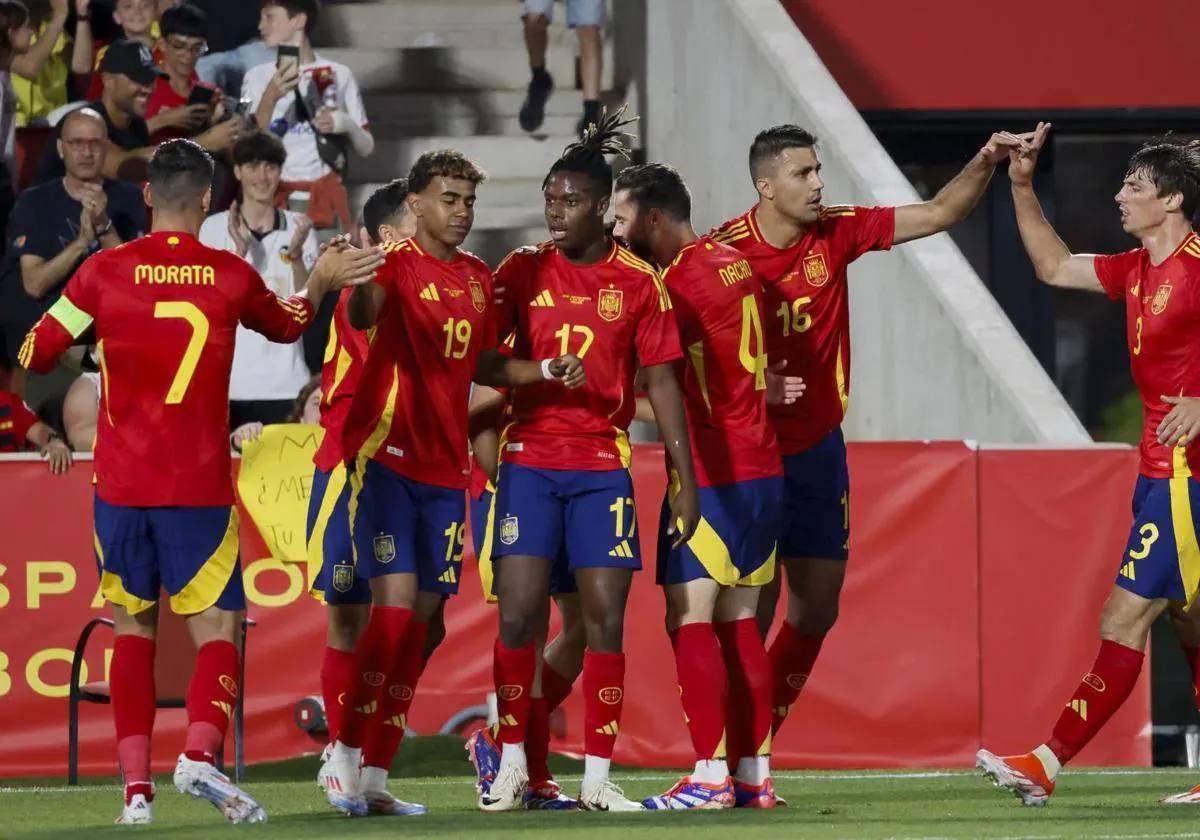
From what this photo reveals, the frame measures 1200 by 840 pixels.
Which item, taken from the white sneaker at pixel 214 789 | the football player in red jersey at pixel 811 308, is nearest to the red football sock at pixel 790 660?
the football player in red jersey at pixel 811 308

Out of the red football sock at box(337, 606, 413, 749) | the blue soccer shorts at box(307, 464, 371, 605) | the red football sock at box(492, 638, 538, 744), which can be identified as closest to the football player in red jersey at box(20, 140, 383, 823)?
the red football sock at box(337, 606, 413, 749)

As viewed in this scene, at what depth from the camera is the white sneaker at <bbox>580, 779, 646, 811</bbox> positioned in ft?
26.6

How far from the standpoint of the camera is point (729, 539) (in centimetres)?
830

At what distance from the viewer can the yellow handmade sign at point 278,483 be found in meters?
11.0

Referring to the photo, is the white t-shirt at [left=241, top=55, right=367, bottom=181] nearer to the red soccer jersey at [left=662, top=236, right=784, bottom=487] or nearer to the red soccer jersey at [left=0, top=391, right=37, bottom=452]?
the red soccer jersey at [left=0, top=391, right=37, bottom=452]

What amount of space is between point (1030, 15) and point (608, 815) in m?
10.1

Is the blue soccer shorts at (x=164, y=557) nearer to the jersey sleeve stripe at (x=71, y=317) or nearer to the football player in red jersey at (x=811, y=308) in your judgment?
the jersey sleeve stripe at (x=71, y=317)

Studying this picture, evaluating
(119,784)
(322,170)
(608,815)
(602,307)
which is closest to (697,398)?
(602,307)

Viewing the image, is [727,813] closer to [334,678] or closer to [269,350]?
[334,678]

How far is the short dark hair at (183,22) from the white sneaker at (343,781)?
6812mm

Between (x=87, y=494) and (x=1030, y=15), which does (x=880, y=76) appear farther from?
(x=87, y=494)

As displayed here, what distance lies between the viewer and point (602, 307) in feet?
26.9

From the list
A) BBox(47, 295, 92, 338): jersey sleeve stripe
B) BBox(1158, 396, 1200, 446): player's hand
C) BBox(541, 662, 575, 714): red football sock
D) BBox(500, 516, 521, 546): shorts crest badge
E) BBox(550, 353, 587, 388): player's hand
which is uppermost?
BBox(47, 295, 92, 338): jersey sleeve stripe

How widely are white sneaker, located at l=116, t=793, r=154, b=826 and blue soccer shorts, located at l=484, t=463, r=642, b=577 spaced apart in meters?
1.48
